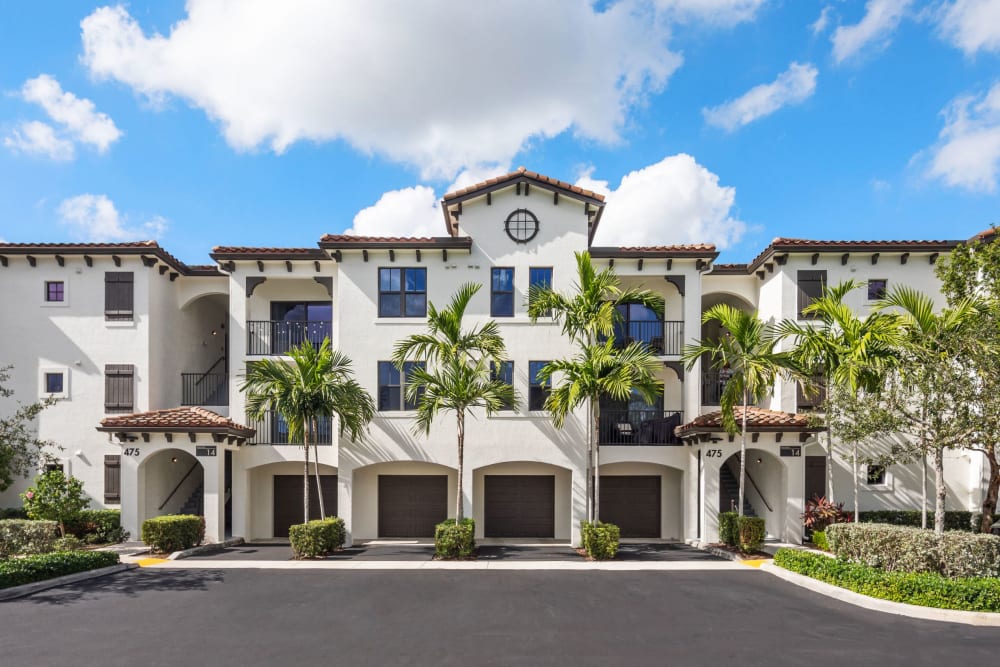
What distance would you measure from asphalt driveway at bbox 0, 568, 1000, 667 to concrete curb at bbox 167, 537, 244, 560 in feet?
8.32

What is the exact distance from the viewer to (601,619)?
11.2 meters

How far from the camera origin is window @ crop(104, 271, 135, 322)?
20.9 m

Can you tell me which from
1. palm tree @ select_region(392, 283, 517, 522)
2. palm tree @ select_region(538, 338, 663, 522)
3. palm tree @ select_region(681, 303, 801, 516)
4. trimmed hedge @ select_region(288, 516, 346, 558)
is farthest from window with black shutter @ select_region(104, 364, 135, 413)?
palm tree @ select_region(681, 303, 801, 516)

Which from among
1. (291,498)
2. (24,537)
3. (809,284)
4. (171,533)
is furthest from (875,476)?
(24,537)

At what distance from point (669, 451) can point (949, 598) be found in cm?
928

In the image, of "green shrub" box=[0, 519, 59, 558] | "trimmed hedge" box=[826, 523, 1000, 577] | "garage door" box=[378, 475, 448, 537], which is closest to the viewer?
"trimmed hedge" box=[826, 523, 1000, 577]

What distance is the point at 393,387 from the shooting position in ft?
65.3

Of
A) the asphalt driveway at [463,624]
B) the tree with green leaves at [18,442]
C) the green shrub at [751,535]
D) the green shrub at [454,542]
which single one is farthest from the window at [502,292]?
the tree with green leaves at [18,442]

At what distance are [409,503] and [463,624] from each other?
1054 cm

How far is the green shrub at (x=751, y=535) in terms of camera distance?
55.6 ft

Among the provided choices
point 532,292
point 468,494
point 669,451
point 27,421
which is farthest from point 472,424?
point 27,421

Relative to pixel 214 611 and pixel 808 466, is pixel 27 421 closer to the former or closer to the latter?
pixel 214 611

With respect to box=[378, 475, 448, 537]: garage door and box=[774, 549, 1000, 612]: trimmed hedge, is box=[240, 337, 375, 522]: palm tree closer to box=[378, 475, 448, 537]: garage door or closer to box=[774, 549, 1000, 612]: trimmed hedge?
box=[378, 475, 448, 537]: garage door

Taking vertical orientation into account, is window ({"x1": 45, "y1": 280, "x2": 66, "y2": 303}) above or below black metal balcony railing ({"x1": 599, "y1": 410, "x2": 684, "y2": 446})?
above
